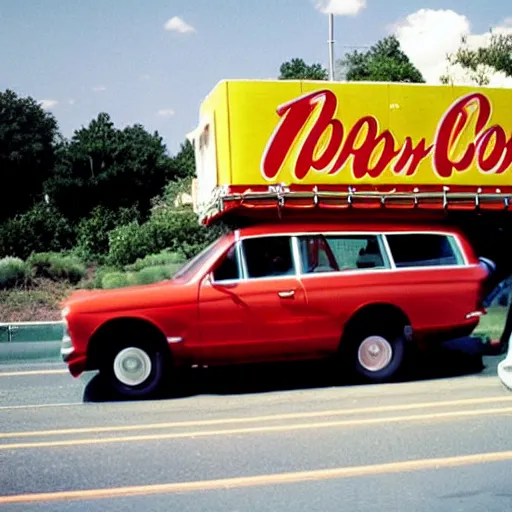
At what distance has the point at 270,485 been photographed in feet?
17.4

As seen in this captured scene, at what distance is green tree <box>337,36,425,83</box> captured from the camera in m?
48.0

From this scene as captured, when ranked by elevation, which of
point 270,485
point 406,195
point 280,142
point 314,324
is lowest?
point 270,485

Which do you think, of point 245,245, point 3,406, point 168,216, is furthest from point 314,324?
point 168,216

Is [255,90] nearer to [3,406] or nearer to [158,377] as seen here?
[158,377]

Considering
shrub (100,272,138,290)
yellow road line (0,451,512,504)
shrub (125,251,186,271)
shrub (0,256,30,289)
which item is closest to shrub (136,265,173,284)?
shrub (100,272,138,290)

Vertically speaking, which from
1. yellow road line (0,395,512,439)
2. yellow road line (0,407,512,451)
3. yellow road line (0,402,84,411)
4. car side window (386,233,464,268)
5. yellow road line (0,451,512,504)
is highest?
car side window (386,233,464,268)

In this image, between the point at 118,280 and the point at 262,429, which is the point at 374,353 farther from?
the point at 118,280

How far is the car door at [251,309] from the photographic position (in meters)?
8.51

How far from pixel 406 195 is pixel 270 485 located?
4.67 meters

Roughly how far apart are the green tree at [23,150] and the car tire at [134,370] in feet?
138

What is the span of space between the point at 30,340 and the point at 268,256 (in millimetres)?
4936

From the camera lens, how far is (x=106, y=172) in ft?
142

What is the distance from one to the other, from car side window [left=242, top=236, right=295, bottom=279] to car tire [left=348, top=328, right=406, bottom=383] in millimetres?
1031

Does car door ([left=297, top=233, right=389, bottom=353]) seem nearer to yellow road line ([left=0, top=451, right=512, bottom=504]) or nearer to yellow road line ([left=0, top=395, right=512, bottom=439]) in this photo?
yellow road line ([left=0, top=395, right=512, bottom=439])
